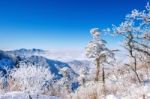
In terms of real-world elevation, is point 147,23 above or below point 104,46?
below

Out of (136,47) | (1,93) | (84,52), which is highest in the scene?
(84,52)

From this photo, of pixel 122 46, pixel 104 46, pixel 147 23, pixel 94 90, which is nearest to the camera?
pixel 94 90

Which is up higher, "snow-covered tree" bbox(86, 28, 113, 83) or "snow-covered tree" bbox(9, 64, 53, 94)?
"snow-covered tree" bbox(86, 28, 113, 83)

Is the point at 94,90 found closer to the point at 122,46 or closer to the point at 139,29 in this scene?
the point at 139,29

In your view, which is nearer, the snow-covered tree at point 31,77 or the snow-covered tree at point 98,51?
the snow-covered tree at point 31,77

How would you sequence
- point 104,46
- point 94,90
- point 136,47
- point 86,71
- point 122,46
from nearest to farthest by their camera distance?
point 94,90 < point 136,47 < point 122,46 < point 104,46 < point 86,71

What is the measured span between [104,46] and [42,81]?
127ft

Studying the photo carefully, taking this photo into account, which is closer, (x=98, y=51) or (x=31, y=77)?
(x=31, y=77)

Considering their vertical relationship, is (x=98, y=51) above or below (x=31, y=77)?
above

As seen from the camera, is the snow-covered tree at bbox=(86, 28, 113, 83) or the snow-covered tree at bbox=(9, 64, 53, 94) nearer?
the snow-covered tree at bbox=(9, 64, 53, 94)

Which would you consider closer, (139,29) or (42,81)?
(42,81)

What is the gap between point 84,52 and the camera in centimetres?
5209

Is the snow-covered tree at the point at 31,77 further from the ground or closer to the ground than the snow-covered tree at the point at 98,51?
closer to the ground

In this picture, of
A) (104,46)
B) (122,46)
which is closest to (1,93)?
(122,46)
